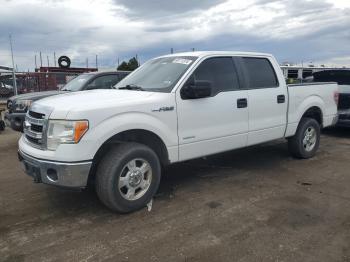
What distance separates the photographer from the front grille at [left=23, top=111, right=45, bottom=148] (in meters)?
3.99

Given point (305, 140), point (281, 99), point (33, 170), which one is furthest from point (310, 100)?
point (33, 170)

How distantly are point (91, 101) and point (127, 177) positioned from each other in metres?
0.94

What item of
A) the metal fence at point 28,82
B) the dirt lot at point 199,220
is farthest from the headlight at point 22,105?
the metal fence at point 28,82

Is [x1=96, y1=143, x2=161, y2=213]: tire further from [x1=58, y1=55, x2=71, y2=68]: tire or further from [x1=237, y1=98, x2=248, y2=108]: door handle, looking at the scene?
[x1=58, y1=55, x2=71, y2=68]: tire

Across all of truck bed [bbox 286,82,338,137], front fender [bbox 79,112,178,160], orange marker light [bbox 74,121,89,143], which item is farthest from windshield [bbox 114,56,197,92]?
truck bed [bbox 286,82,338,137]

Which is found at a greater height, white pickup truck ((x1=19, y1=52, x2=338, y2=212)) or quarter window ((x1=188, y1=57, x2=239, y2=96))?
quarter window ((x1=188, y1=57, x2=239, y2=96))

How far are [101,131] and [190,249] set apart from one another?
1499 mm

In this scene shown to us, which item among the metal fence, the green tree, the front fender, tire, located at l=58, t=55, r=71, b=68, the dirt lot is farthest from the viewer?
the green tree

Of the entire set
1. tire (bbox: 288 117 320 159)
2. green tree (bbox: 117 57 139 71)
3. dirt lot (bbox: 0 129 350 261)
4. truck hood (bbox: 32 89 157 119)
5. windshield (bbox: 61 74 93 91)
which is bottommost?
dirt lot (bbox: 0 129 350 261)

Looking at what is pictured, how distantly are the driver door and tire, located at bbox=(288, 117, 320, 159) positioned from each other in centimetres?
153

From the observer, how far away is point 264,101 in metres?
5.59

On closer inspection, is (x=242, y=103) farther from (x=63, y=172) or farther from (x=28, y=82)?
(x=28, y=82)

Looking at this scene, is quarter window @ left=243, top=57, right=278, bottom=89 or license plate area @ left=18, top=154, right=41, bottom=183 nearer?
license plate area @ left=18, top=154, right=41, bottom=183

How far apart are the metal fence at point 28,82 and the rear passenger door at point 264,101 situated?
10.5 meters
